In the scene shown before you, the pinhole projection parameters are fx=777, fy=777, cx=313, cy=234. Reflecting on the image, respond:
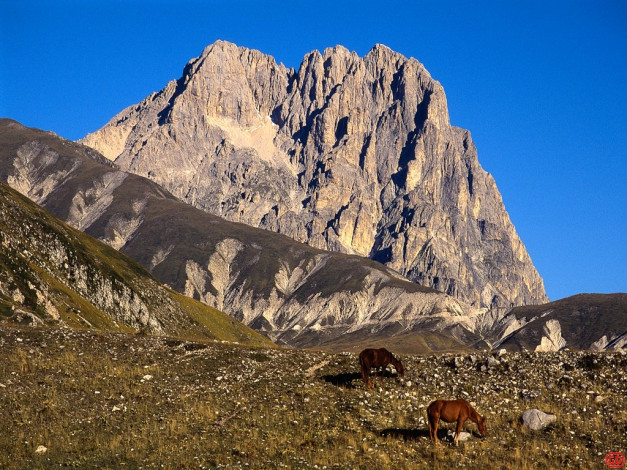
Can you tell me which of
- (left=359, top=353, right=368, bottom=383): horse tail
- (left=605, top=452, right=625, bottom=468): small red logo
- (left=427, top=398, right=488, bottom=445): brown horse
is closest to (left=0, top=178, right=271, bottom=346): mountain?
(left=359, top=353, right=368, bottom=383): horse tail

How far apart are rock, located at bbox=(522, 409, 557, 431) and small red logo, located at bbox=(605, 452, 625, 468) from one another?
3.65 meters

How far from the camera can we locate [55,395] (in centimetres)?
3888

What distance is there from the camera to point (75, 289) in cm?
13850

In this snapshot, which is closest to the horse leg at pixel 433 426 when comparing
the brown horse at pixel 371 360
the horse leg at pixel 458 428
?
the horse leg at pixel 458 428

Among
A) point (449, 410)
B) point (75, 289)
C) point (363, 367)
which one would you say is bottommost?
point (449, 410)

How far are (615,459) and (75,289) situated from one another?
121 metres

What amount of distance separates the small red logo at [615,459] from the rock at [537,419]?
144 inches

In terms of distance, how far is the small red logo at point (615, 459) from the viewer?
2961cm

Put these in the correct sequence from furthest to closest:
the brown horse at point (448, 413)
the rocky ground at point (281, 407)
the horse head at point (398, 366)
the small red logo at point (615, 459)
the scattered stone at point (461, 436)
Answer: the horse head at point (398, 366) < the scattered stone at point (461, 436) < the brown horse at point (448, 413) < the rocky ground at point (281, 407) < the small red logo at point (615, 459)

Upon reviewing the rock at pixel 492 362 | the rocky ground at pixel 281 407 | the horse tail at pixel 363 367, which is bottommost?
the rocky ground at pixel 281 407

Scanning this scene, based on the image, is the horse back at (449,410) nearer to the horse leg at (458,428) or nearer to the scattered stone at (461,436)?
the horse leg at (458,428)

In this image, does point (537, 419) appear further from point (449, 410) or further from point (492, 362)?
point (492, 362)

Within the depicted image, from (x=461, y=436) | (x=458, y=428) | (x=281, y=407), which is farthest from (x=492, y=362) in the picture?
(x=281, y=407)

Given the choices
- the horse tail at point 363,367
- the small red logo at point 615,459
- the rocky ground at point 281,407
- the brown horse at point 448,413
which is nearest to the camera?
the small red logo at point 615,459
